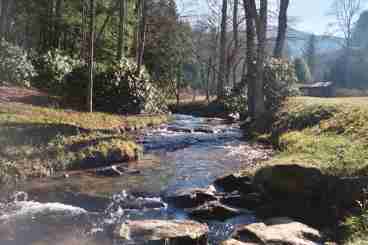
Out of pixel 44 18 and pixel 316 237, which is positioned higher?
pixel 44 18

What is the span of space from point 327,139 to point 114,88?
12803mm

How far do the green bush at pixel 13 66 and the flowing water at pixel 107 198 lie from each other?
9.72m

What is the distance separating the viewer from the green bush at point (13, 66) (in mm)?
18859

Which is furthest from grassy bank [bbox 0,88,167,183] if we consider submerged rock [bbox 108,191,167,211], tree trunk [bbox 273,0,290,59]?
tree trunk [bbox 273,0,290,59]

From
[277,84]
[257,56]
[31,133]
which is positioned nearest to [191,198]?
[31,133]

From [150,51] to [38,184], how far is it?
93.0 ft

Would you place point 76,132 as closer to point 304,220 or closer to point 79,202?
point 79,202

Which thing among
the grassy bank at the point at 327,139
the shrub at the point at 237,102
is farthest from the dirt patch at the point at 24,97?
the shrub at the point at 237,102

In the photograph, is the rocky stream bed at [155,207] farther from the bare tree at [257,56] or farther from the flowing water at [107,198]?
the bare tree at [257,56]

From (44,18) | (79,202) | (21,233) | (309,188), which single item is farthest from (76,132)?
(44,18)

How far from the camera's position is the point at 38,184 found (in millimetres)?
8844

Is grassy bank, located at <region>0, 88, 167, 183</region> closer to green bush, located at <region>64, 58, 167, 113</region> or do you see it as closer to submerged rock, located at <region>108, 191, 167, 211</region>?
submerged rock, located at <region>108, 191, 167, 211</region>

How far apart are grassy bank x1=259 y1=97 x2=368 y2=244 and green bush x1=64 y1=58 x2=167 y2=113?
7.65m

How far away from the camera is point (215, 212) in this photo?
7.20m
